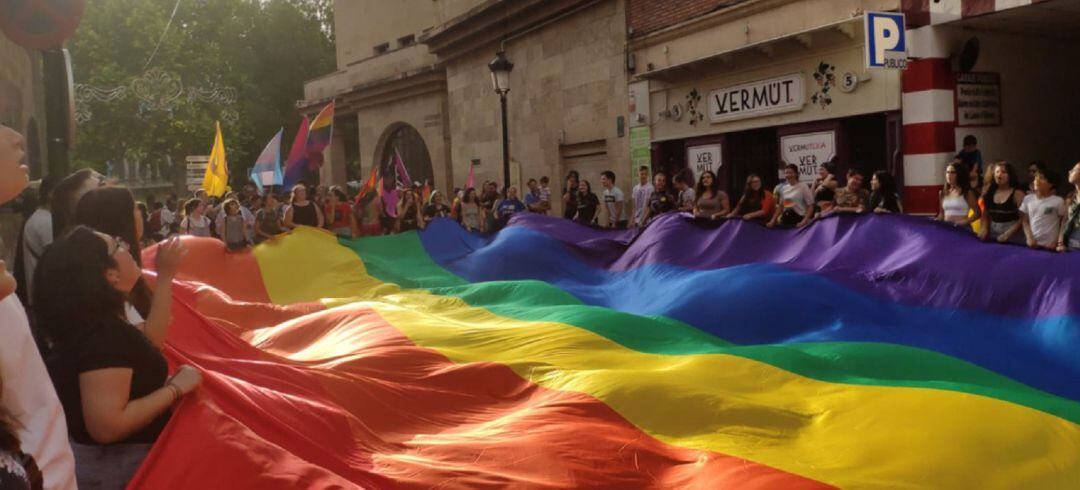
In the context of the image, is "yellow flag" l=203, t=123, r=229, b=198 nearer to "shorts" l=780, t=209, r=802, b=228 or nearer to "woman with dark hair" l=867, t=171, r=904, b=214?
"shorts" l=780, t=209, r=802, b=228

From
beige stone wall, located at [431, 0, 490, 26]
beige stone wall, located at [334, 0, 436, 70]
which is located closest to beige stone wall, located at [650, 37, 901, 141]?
beige stone wall, located at [431, 0, 490, 26]

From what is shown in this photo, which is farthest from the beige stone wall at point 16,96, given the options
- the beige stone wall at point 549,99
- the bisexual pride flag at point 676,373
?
the beige stone wall at point 549,99

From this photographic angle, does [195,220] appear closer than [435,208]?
Yes

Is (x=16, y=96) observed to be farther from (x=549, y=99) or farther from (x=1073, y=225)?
(x=1073, y=225)

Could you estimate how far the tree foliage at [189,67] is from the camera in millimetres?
32188

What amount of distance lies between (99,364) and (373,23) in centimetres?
3076

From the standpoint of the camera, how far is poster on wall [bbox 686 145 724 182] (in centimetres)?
1733

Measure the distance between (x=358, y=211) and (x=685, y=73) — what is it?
6.64m

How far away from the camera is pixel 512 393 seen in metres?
5.09

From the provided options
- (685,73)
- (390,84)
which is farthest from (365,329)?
(390,84)

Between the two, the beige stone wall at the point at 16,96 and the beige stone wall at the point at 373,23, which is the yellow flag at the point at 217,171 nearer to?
the beige stone wall at the point at 16,96

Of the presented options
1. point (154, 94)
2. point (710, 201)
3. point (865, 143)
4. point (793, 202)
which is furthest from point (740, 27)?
point (154, 94)

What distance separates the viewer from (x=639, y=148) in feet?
62.6

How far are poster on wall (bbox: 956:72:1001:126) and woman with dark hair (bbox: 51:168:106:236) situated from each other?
11750 mm
